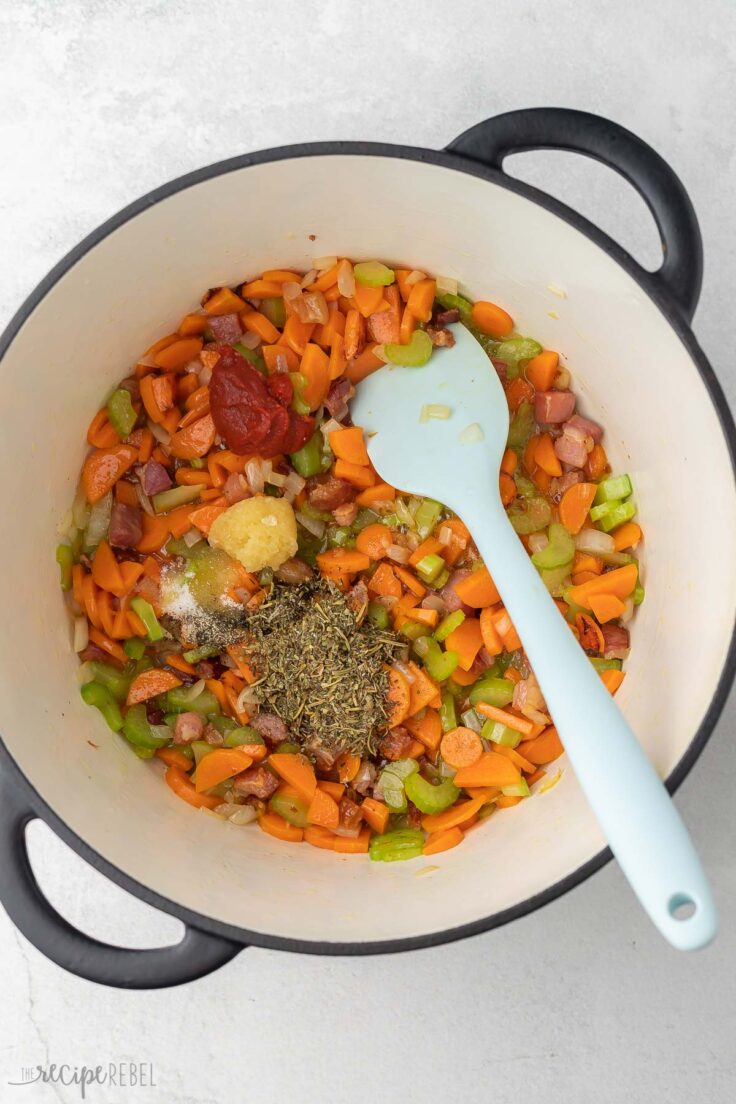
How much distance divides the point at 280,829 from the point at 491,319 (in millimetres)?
1408

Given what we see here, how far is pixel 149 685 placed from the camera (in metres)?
2.33

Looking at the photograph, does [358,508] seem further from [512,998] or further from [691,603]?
[512,998]

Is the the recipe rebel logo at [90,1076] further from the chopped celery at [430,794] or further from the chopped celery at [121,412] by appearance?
the chopped celery at [121,412]

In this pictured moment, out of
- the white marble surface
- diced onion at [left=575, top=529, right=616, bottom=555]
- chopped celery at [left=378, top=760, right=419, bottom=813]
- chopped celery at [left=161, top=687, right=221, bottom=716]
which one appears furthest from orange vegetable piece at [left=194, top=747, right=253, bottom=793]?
diced onion at [left=575, top=529, right=616, bottom=555]

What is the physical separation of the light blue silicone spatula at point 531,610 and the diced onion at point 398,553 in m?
0.17

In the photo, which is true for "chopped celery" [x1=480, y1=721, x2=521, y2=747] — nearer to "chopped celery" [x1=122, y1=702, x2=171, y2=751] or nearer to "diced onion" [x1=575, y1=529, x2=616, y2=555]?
"diced onion" [x1=575, y1=529, x2=616, y2=555]

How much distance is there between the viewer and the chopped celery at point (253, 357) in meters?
2.33

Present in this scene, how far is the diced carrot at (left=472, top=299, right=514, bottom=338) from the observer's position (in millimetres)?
2338

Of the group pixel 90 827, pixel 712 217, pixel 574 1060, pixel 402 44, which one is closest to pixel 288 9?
pixel 402 44

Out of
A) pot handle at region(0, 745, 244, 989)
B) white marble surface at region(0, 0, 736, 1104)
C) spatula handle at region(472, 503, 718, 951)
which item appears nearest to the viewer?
spatula handle at region(472, 503, 718, 951)

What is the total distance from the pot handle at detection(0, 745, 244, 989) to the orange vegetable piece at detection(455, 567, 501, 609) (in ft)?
3.14

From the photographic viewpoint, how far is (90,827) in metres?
2.03

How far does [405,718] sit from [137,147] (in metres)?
1.70

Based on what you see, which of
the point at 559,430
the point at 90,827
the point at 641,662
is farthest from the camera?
the point at 559,430
